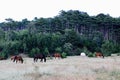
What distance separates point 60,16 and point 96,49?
134 ft

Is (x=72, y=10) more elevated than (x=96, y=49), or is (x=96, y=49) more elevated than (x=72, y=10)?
(x=72, y=10)

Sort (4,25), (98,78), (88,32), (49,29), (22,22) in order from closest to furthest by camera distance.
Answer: (98,78) → (49,29) → (88,32) → (4,25) → (22,22)

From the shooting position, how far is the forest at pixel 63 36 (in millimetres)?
84250

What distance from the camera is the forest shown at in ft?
276

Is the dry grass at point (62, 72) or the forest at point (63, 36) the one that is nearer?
the dry grass at point (62, 72)

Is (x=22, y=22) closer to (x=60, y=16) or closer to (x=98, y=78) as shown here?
(x=60, y=16)

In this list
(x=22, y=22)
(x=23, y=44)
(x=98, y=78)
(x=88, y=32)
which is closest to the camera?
(x=98, y=78)

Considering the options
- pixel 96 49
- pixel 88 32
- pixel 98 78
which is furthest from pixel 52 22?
pixel 98 78

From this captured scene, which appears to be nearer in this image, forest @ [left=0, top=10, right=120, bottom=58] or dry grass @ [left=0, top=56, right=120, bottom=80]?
dry grass @ [left=0, top=56, right=120, bottom=80]

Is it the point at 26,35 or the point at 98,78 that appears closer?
the point at 98,78

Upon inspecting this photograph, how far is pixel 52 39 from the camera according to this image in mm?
89125

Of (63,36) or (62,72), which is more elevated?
(63,36)

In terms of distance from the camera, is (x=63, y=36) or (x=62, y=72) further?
(x=63, y=36)

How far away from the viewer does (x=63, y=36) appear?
318ft
